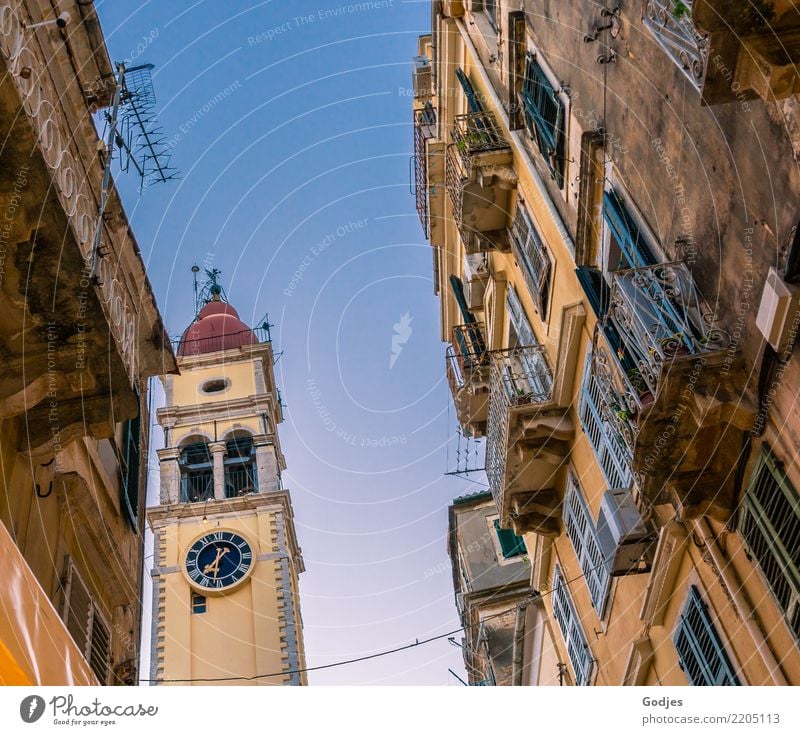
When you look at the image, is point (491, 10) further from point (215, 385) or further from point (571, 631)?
point (215, 385)

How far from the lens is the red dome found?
55.5 m

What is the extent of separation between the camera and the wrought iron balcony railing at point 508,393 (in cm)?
1549

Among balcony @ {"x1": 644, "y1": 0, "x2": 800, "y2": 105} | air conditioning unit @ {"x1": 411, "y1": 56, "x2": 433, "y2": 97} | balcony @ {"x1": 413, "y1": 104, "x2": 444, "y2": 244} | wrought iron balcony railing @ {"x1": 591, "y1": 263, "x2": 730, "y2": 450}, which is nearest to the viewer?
balcony @ {"x1": 644, "y1": 0, "x2": 800, "y2": 105}

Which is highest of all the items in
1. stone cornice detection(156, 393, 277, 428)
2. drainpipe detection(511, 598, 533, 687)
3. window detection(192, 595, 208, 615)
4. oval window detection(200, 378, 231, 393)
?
oval window detection(200, 378, 231, 393)

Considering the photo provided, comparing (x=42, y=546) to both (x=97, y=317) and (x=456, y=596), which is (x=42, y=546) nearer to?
(x=97, y=317)

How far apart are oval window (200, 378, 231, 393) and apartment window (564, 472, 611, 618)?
126 feet

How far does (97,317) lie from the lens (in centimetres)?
1029

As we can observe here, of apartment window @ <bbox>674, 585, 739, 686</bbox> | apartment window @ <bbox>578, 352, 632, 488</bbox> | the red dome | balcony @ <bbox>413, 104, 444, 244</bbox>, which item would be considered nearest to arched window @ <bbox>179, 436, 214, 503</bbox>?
the red dome

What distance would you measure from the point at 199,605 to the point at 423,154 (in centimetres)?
2645

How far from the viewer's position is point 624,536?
11750mm

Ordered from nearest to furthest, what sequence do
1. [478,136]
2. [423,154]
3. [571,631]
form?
1. [571,631]
2. [478,136]
3. [423,154]

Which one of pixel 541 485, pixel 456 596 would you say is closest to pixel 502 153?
pixel 541 485
